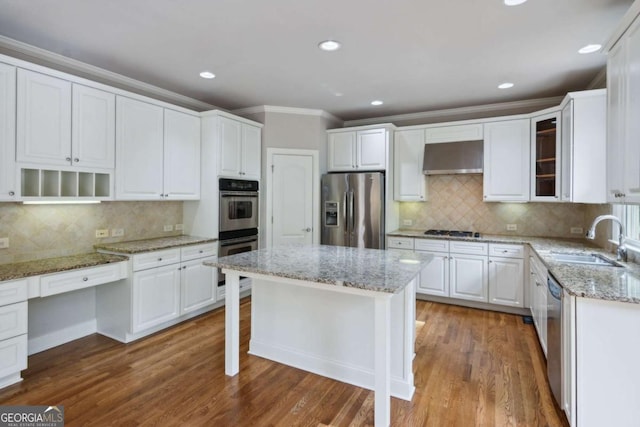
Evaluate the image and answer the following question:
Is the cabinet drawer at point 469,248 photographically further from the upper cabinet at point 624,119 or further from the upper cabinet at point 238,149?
the upper cabinet at point 238,149

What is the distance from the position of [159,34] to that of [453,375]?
3512mm

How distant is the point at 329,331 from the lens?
2.57 metres

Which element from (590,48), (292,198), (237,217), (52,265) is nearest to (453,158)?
(590,48)

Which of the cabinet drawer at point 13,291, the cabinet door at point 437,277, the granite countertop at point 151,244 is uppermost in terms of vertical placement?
the granite countertop at point 151,244

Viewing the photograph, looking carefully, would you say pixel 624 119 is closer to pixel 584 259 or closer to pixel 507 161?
pixel 584 259

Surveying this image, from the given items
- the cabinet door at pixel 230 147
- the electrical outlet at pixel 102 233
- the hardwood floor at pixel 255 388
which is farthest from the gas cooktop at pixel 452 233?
the electrical outlet at pixel 102 233

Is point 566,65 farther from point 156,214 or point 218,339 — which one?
point 156,214

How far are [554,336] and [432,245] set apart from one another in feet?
6.89

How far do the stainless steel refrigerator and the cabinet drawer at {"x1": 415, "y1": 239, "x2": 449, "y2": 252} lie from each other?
477 mm

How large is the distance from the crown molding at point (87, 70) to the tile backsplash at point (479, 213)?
3473 mm

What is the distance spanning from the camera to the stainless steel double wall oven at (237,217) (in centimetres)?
403

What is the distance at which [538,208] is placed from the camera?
425cm

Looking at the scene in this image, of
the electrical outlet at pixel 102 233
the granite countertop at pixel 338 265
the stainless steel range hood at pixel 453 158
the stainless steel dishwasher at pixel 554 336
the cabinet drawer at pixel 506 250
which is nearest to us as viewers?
the granite countertop at pixel 338 265

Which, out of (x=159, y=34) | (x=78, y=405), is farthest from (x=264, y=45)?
(x=78, y=405)
